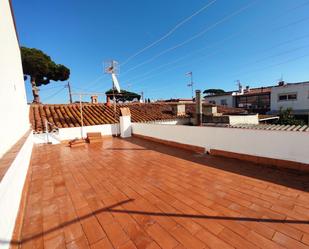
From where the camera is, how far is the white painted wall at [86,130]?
7.11m

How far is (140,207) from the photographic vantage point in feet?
6.75

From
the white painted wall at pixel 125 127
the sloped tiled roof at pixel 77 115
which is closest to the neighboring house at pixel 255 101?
the sloped tiled roof at pixel 77 115

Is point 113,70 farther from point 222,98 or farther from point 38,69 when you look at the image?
point 222,98

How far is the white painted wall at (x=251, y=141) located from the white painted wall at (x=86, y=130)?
3.89 m

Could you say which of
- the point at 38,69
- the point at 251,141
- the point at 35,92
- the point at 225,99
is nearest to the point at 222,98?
the point at 225,99

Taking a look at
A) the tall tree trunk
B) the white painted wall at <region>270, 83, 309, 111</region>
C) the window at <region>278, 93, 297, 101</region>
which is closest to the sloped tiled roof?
the tall tree trunk

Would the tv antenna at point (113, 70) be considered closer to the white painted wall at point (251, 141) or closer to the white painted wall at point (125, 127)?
the white painted wall at point (125, 127)

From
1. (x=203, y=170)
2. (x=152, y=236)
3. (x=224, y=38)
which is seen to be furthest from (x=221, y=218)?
(x=224, y=38)

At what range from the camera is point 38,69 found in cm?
1491

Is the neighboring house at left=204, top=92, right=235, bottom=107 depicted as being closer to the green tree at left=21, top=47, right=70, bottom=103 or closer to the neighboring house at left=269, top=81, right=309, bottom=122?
the neighboring house at left=269, top=81, right=309, bottom=122

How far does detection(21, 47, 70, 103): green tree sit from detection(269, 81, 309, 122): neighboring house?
2356cm

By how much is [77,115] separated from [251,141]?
8.20m

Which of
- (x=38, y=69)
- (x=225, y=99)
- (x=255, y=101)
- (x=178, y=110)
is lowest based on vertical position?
(x=178, y=110)

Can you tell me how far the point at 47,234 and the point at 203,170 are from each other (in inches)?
108
